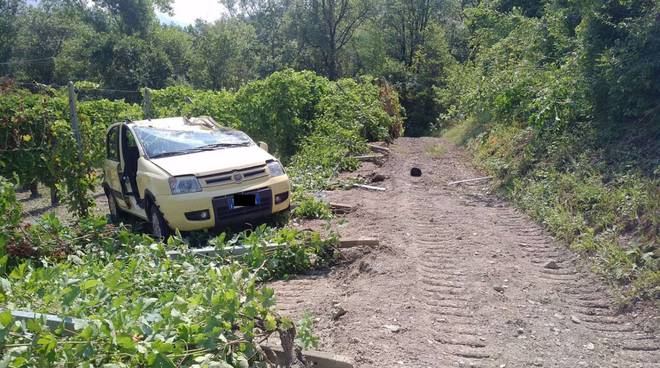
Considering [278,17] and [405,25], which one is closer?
[405,25]

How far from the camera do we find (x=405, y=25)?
134 feet

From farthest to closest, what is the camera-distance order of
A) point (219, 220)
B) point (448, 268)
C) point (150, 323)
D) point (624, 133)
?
1. point (624, 133)
2. point (219, 220)
3. point (448, 268)
4. point (150, 323)

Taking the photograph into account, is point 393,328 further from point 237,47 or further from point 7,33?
point 7,33

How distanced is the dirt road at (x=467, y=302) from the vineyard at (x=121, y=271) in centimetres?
68

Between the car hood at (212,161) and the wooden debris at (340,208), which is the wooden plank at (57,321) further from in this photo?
the wooden debris at (340,208)

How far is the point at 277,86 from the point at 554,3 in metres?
7.18

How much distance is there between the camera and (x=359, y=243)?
6.57 m

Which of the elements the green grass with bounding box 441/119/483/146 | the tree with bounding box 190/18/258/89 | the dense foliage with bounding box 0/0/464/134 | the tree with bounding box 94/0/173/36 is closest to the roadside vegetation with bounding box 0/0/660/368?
the green grass with bounding box 441/119/483/146

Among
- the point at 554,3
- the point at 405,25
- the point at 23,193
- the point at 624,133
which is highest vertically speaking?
the point at 405,25

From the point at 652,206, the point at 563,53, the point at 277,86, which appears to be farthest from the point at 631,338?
the point at 277,86

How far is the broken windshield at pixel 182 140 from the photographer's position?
8.11 meters

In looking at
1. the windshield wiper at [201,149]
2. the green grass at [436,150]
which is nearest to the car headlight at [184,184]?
the windshield wiper at [201,149]

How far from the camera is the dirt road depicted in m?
4.13

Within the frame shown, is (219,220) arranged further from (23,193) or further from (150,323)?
(23,193)
